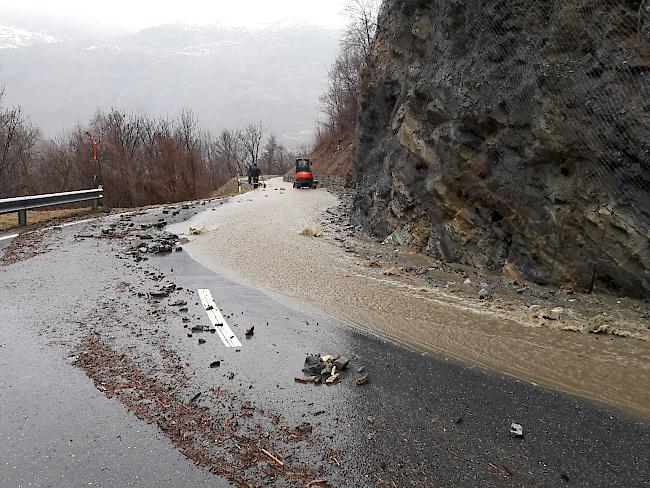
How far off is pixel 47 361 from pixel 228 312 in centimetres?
245

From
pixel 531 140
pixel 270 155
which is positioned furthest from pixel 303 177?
pixel 270 155

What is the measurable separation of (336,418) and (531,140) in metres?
6.14

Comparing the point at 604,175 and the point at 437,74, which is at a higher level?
the point at 437,74

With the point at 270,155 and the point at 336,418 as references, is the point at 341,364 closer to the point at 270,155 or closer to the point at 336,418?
the point at 336,418

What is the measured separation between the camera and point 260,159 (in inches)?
4624

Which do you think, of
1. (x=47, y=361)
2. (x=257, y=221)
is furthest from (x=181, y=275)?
(x=257, y=221)

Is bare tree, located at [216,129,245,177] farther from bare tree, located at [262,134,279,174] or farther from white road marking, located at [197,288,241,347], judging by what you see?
white road marking, located at [197,288,241,347]

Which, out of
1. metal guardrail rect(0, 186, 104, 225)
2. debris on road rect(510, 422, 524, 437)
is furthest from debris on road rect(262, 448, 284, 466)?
metal guardrail rect(0, 186, 104, 225)

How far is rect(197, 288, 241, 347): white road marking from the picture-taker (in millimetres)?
5695

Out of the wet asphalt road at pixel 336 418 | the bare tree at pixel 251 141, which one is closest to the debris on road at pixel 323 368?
the wet asphalt road at pixel 336 418

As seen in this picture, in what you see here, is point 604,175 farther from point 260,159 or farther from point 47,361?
point 260,159

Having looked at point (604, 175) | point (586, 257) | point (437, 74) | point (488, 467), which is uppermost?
point (437, 74)

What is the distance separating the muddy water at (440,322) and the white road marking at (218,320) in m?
1.25

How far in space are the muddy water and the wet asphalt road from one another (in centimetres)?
39
